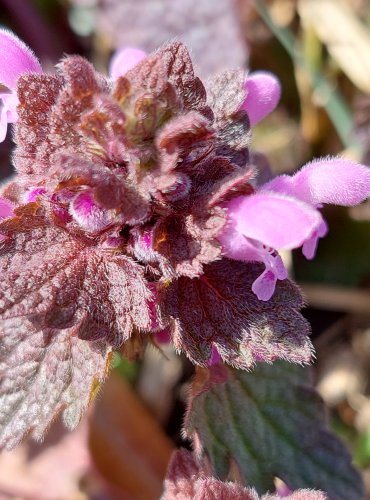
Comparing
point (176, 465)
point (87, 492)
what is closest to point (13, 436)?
point (176, 465)

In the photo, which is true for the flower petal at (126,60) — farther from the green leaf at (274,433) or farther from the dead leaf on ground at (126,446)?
the dead leaf on ground at (126,446)

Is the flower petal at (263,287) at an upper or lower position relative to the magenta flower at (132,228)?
lower

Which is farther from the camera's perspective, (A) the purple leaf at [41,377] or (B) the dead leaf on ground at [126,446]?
(B) the dead leaf on ground at [126,446]

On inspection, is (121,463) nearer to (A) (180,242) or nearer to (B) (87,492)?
(B) (87,492)

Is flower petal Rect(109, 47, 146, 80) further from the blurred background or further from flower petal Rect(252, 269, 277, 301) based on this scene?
the blurred background

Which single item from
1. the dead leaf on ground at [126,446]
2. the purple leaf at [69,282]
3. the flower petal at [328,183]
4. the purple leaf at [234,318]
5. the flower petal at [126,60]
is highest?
the flower petal at [126,60]

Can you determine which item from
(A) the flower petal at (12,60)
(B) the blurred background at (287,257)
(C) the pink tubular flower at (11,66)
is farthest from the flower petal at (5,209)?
(B) the blurred background at (287,257)
